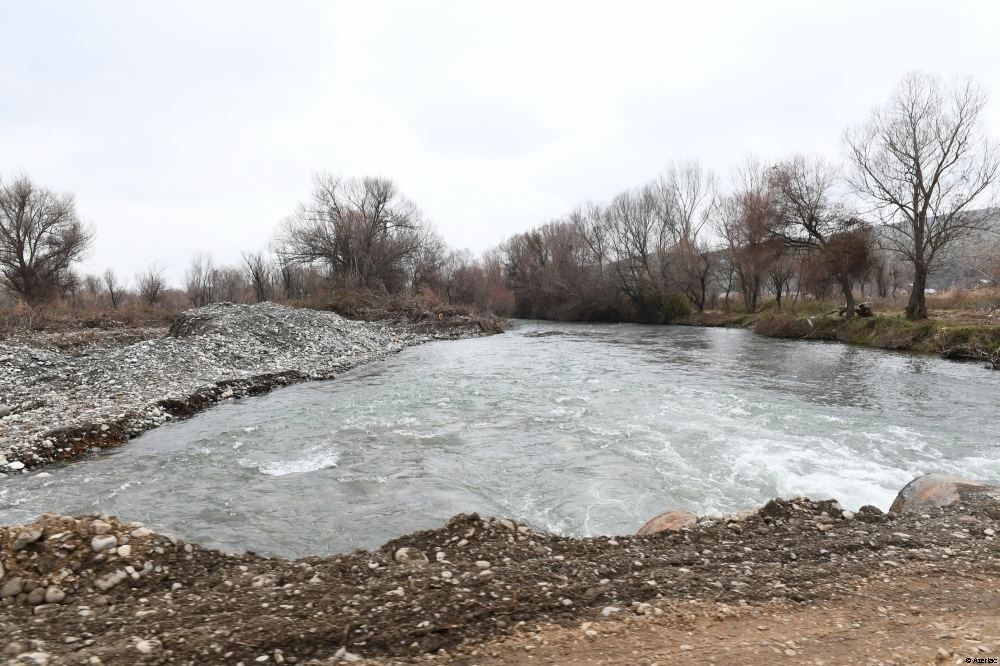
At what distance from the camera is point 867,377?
1490 cm

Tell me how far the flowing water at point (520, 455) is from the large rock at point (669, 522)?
0.68m

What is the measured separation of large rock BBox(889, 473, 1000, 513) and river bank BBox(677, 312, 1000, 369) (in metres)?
14.2

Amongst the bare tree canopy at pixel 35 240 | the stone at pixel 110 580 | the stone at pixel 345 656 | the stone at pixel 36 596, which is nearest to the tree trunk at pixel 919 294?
the stone at pixel 345 656

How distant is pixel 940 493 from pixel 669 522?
324 centimetres

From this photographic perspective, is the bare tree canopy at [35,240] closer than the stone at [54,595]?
No

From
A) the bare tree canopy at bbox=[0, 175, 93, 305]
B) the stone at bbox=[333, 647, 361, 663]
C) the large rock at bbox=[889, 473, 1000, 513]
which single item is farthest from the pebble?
the bare tree canopy at bbox=[0, 175, 93, 305]

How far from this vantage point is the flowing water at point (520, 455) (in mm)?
6371

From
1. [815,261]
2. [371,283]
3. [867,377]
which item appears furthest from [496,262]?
[867,377]

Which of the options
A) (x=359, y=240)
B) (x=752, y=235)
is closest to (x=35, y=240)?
(x=359, y=240)

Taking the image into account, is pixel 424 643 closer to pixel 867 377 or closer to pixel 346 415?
pixel 346 415

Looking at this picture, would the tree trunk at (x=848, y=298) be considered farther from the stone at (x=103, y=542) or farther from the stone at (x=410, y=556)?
the stone at (x=103, y=542)

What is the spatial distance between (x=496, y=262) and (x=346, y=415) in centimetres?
6404

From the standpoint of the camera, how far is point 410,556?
4355 mm

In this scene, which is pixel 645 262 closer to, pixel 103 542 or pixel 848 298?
pixel 848 298
